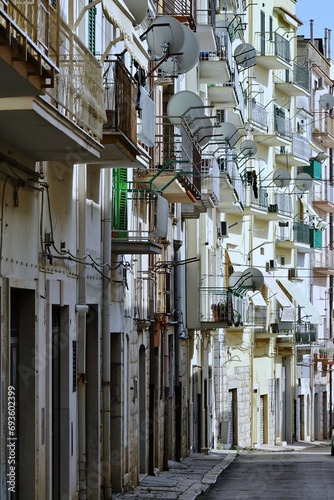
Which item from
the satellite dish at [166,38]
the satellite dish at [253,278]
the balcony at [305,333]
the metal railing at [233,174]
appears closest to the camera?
the satellite dish at [166,38]

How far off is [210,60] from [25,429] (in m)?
25.3

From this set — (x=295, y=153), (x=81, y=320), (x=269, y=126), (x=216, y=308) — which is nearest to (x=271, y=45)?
(x=269, y=126)

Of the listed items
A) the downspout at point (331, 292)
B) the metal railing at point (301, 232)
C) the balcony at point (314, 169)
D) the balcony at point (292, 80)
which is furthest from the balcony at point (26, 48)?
the downspout at point (331, 292)

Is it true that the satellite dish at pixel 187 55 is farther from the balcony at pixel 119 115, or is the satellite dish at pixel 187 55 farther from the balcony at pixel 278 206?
the balcony at pixel 278 206

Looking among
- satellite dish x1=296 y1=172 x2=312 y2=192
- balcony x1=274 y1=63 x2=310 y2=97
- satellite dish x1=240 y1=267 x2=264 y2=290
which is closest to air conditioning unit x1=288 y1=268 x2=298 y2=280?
satellite dish x1=296 y1=172 x2=312 y2=192

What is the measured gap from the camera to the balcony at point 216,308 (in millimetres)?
38969

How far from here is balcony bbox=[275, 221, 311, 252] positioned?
57.2 m

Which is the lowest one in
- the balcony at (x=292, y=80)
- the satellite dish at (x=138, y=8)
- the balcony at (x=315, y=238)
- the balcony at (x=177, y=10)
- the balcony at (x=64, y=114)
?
the balcony at (x=64, y=114)

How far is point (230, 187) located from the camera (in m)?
42.8

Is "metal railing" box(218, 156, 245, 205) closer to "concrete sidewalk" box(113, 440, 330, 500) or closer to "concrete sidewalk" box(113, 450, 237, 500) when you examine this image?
"concrete sidewalk" box(113, 440, 330, 500)

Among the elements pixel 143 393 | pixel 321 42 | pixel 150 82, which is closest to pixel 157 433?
pixel 143 393

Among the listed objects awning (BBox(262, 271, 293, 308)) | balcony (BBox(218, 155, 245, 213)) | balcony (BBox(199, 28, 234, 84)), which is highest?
balcony (BBox(199, 28, 234, 84))

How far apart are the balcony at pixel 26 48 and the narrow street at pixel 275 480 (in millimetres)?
13002

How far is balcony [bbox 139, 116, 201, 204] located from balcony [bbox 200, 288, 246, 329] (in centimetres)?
1083
